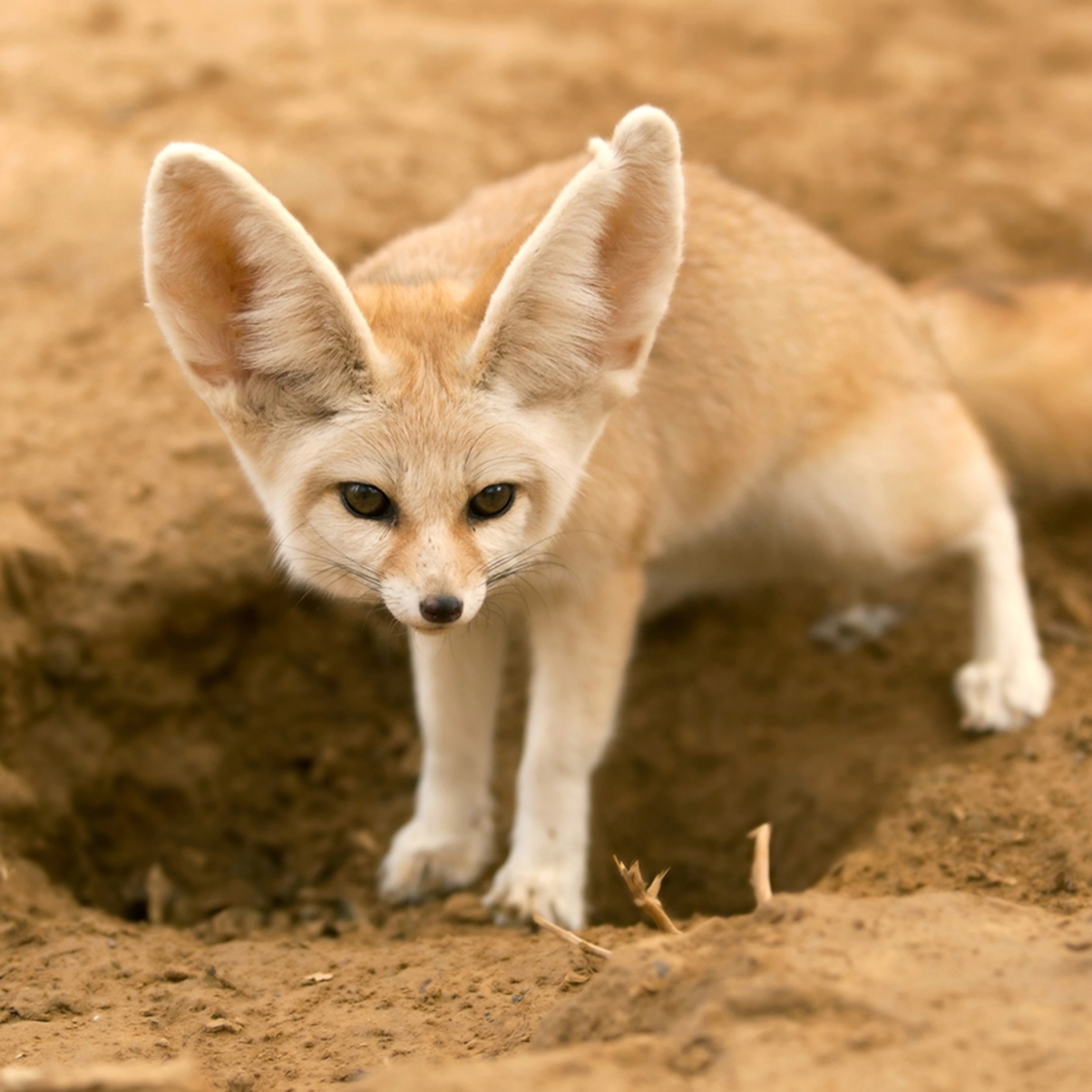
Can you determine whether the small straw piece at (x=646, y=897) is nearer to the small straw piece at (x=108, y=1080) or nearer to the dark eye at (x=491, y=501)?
the dark eye at (x=491, y=501)

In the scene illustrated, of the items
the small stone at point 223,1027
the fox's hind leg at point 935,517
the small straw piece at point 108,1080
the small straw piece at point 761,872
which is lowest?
the small stone at point 223,1027

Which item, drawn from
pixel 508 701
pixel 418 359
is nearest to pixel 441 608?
pixel 418 359

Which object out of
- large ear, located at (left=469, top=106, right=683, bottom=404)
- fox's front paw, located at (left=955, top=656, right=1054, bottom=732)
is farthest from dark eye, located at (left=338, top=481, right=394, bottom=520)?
fox's front paw, located at (left=955, top=656, right=1054, bottom=732)

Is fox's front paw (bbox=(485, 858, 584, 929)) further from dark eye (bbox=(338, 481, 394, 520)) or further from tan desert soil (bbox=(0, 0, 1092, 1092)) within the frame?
dark eye (bbox=(338, 481, 394, 520))

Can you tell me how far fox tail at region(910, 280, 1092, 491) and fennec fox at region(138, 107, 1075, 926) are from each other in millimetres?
107

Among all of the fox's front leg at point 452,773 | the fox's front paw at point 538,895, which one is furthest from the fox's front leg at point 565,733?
the fox's front leg at point 452,773

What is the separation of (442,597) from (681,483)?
1340 mm

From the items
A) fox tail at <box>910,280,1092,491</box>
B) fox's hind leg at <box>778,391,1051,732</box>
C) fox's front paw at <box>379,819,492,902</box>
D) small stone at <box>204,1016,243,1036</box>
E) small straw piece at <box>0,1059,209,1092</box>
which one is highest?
fox tail at <box>910,280,1092,491</box>

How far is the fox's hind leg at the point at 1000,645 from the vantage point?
407 cm

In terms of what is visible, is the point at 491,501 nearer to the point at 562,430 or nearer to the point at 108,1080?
the point at 562,430

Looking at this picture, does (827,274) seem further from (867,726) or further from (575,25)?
(575,25)

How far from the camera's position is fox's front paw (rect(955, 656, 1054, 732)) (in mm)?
4047

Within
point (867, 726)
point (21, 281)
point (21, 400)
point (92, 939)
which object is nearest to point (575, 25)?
point (21, 281)

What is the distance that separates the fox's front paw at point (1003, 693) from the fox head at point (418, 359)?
1744mm
